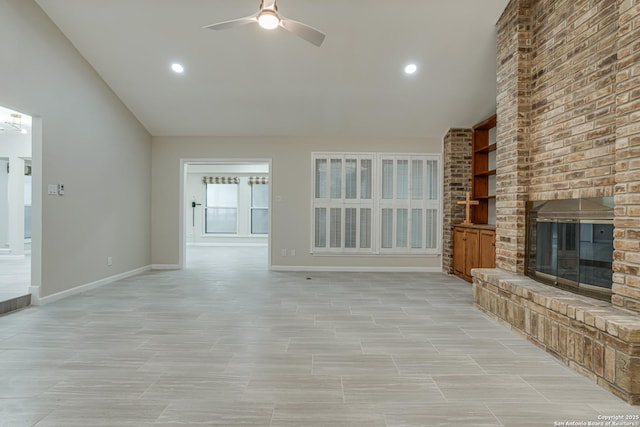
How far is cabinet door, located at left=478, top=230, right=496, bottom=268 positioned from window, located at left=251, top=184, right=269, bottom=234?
8210 millimetres

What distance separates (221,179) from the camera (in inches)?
492

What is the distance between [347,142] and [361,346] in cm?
476

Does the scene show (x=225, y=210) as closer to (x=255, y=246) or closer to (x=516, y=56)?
(x=255, y=246)

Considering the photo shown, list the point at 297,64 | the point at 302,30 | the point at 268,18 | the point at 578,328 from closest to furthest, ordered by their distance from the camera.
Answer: the point at 578,328
the point at 268,18
the point at 302,30
the point at 297,64

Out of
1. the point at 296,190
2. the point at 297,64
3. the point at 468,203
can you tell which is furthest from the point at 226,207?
the point at 468,203

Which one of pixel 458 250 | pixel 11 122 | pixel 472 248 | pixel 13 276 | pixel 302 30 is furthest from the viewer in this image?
pixel 11 122

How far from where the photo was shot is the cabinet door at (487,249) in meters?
5.32

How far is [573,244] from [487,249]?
7.13ft

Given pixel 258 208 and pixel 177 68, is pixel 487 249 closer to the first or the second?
pixel 177 68

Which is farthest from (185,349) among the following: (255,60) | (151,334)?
(255,60)

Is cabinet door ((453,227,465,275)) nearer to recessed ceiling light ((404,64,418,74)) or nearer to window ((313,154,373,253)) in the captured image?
window ((313,154,373,253))

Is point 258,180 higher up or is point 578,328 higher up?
point 258,180

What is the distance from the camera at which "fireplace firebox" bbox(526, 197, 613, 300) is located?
9.84 feet

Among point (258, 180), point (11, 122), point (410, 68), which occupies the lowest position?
point (258, 180)
